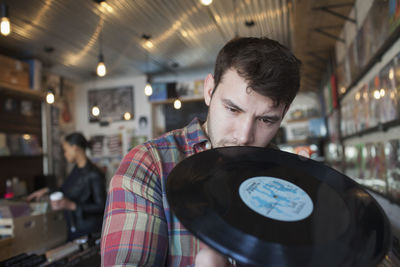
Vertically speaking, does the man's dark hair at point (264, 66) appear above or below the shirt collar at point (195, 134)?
above

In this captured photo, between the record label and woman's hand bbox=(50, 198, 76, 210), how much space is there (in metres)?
2.47

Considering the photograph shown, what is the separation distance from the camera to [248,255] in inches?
19.5

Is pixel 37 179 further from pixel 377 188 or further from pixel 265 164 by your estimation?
pixel 265 164

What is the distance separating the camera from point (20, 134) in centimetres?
504

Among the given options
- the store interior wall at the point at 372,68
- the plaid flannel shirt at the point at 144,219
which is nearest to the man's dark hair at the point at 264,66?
the plaid flannel shirt at the point at 144,219

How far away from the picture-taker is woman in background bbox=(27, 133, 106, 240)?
3.06 metres

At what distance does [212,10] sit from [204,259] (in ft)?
11.8

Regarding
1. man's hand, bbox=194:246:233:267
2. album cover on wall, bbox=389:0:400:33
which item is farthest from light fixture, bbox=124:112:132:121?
man's hand, bbox=194:246:233:267

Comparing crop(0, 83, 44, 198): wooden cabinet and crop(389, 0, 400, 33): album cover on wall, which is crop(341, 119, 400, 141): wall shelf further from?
crop(0, 83, 44, 198): wooden cabinet

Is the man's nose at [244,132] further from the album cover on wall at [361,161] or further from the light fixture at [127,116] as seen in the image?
the light fixture at [127,116]

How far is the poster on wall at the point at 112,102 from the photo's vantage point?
6.60 metres

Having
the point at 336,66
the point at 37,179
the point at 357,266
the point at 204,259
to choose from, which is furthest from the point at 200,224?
the point at 37,179

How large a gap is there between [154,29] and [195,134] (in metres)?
3.44

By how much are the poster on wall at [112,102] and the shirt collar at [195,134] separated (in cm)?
571
